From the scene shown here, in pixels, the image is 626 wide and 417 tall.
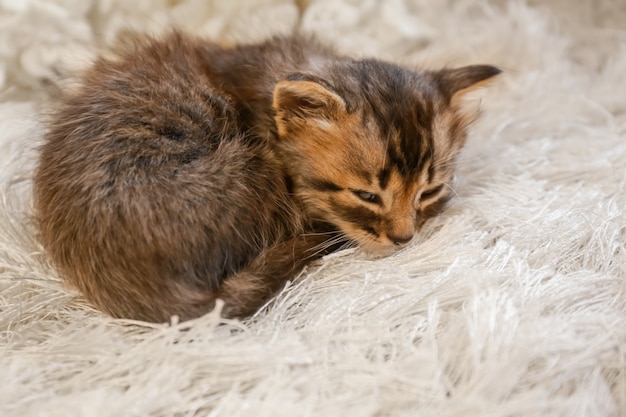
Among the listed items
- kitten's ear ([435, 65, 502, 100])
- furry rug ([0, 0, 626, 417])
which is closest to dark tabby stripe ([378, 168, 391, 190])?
furry rug ([0, 0, 626, 417])

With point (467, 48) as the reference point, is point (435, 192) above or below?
below

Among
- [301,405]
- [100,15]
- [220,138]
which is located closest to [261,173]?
[220,138]

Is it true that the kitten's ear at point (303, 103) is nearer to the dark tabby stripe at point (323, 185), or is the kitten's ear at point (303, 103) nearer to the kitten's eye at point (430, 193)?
the dark tabby stripe at point (323, 185)

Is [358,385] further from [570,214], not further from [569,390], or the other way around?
[570,214]

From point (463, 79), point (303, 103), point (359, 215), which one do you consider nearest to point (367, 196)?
point (359, 215)

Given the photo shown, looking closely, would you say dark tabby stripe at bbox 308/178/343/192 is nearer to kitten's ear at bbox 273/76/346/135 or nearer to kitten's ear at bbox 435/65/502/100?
kitten's ear at bbox 273/76/346/135

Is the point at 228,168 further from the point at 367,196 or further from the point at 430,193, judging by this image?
the point at 430,193

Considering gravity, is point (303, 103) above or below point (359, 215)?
above
